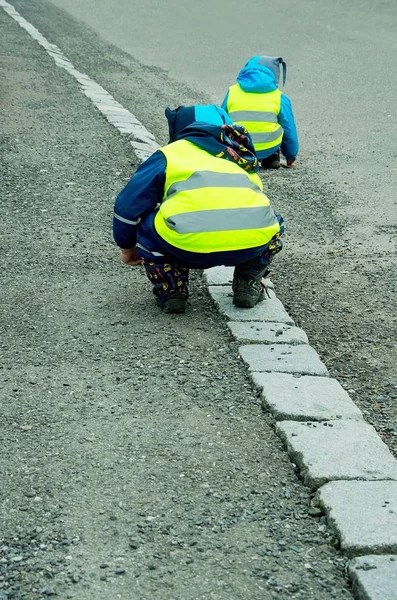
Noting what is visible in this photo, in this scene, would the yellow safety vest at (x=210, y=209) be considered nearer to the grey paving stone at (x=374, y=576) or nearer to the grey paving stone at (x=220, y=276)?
the grey paving stone at (x=220, y=276)

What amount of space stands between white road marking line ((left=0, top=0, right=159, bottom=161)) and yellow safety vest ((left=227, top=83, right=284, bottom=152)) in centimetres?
83

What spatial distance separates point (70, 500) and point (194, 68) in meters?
10.8

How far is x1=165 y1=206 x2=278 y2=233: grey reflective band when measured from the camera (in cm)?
442

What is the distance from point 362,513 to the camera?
3.06 m

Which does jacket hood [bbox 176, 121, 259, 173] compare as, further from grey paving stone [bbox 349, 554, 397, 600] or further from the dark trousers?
grey paving stone [bbox 349, 554, 397, 600]

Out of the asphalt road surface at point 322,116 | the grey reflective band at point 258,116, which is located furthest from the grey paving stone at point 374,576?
the grey reflective band at point 258,116

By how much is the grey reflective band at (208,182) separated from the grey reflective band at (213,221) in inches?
5.0

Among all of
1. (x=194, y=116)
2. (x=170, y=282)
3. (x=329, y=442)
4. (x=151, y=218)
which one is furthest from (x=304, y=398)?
(x=194, y=116)

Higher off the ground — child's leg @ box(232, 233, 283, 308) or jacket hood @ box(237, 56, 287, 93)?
child's leg @ box(232, 233, 283, 308)

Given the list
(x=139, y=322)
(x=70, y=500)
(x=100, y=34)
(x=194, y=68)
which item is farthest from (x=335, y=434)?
(x=100, y=34)

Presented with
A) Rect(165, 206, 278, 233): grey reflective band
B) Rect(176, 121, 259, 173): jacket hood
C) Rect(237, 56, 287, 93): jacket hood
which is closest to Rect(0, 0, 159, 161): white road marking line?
Rect(237, 56, 287, 93): jacket hood

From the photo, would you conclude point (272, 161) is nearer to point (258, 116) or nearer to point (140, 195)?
point (258, 116)

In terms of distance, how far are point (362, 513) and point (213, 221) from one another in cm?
175

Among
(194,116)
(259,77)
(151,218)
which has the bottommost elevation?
(259,77)
